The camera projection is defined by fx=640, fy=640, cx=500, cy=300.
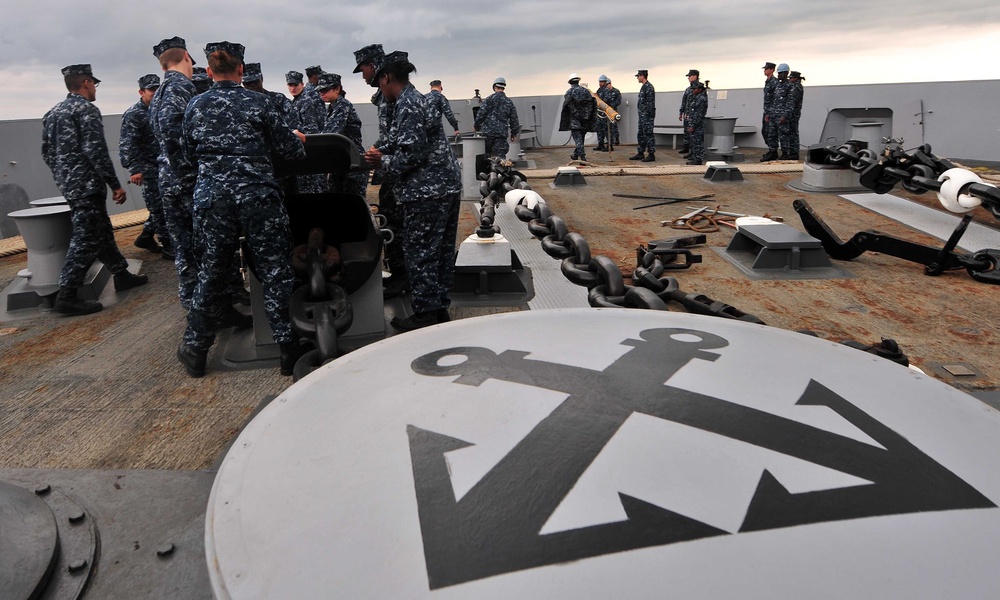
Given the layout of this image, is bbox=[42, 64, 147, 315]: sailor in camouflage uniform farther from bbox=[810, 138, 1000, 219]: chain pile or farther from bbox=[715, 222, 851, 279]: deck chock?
bbox=[810, 138, 1000, 219]: chain pile

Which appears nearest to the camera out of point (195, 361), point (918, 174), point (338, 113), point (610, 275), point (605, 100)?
point (610, 275)

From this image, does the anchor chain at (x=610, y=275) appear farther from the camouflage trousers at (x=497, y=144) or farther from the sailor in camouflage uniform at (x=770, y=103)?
the sailor in camouflage uniform at (x=770, y=103)

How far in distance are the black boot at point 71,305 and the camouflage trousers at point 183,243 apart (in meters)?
0.86

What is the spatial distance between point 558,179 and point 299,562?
661cm

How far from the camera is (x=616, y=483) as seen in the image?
0.79m

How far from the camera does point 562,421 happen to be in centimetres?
93

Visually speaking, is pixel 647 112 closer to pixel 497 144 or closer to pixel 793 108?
pixel 793 108

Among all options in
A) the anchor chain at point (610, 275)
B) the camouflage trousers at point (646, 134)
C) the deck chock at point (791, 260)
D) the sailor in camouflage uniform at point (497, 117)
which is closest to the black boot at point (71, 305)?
the anchor chain at point (610, 275)

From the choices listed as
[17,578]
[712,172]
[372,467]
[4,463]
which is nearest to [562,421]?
[372,467]

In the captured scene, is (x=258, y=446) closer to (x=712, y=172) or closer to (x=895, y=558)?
(x=895, y=558)

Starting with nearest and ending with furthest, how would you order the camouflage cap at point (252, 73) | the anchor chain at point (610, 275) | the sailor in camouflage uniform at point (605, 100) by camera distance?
the anchor chain at point (610, 275), the camouflage cap at point (252, 73), the sailor in camouflage uniform at point (605, 100)

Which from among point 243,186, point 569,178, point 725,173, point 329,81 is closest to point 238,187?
point 243,186

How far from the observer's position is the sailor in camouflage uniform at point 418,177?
2859 millimetres

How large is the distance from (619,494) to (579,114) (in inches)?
417
